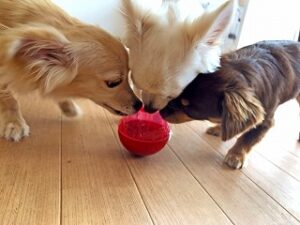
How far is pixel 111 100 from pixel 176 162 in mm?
397

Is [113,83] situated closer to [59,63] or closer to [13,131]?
[59,63]

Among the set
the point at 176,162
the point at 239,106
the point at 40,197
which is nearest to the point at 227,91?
the point at 239,106

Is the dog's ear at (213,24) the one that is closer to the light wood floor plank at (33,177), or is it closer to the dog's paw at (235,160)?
the dog's paw at (235,160)

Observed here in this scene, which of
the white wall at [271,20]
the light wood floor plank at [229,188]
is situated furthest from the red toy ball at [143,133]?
the white wall at [271,20]

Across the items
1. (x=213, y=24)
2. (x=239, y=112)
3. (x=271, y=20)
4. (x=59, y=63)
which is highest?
(x=213, y=24)

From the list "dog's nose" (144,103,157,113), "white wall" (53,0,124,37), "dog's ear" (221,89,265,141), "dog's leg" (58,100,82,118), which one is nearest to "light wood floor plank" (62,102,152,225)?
"dog's leg" (58,100,82,118)

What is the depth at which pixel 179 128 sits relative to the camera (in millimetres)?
1842

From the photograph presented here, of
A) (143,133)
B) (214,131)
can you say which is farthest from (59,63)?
(214,131)

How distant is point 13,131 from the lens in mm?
1450

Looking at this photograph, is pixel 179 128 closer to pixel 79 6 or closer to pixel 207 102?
pixel 207 102

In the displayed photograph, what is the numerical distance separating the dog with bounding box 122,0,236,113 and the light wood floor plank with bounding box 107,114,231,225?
0.86ft

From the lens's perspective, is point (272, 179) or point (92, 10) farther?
point (92, 10)

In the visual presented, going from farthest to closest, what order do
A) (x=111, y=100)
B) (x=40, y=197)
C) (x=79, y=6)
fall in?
(x=79, y=6) → (x=111, y=100) → (x=40, y=197)

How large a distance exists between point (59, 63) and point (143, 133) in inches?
19.1
